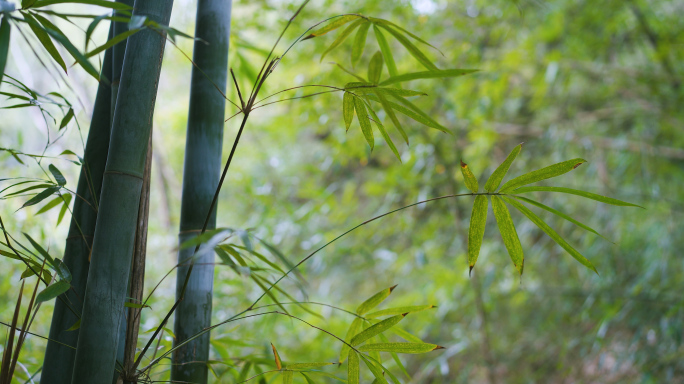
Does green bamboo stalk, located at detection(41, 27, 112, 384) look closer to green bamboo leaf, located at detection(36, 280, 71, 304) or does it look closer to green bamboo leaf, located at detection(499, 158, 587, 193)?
green bamboo leaf, located at detection(36, 280, 71, 304)

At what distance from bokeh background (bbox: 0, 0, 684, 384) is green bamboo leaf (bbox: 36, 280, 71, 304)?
3.23 feet

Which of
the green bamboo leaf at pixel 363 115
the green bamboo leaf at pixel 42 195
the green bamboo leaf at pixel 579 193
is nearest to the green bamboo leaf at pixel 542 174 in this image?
the green bamboo leaf at pixel 579 193

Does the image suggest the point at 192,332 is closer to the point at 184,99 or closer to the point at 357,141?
the point at 357,141

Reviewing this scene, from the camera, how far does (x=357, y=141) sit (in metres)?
1.66

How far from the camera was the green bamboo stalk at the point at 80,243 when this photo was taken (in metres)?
0.46

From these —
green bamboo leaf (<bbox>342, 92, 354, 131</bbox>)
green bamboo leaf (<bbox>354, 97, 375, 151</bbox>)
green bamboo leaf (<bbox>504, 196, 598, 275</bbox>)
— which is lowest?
green bamboo leaf (<bbox>504, 196, 598, 275</bbox>)

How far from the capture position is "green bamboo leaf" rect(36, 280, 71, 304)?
37 centimetres

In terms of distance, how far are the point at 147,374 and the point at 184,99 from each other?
3428 mm

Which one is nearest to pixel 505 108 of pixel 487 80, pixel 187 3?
pixel 487 80

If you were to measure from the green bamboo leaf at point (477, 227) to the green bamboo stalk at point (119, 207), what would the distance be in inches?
12.6

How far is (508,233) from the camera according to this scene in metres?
0.47

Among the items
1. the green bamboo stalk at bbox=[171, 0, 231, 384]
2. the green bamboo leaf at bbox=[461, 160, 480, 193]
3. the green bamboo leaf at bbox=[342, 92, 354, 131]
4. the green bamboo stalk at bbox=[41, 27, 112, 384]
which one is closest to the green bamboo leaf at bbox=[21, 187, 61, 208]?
the green bamboo stalk at bbox=[41, 27, 112, 384]

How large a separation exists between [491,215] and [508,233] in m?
1.62

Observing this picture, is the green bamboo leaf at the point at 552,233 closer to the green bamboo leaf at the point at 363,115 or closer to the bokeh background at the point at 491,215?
the green bamboo leaf at the point at 363,115
